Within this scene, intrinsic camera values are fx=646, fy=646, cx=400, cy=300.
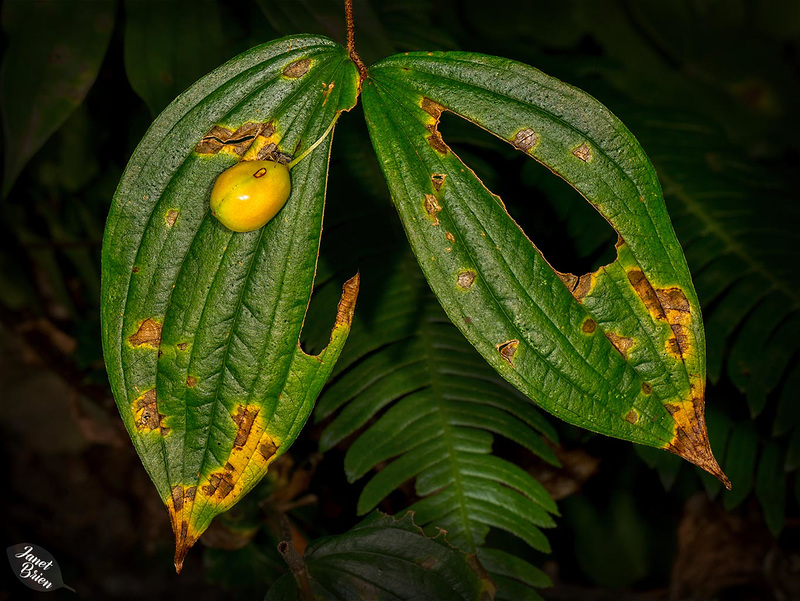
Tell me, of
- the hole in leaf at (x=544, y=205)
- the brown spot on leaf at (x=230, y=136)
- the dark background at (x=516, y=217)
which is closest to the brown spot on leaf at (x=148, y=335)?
the brown spot on leaf at (x=230, y=136)

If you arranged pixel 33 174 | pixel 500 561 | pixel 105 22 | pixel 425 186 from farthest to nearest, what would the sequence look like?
pixel 33 174, pixel 105 22, pixel 500 561, pixel 425 186

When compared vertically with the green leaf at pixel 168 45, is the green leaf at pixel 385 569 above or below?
below

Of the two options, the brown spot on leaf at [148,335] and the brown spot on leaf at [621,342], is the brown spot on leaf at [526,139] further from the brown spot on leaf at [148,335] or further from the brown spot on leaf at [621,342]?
the brown spot on leaf at [148,335]

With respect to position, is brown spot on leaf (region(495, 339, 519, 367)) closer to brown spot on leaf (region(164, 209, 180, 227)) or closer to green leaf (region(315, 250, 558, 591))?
Result: brown spot on leaf (region(164, 209, 180, 227))

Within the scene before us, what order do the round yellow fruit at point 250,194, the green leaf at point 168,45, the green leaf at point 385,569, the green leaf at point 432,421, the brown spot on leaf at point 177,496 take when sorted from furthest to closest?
1. the green leaf at point 168,45
2. the green leaf at point 432,421
3. the green leaf at point 385,569
4. the brown spot on leaf at point 177,496
5. the round yellow fruit at point 250,194

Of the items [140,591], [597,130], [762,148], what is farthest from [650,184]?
[140,591]

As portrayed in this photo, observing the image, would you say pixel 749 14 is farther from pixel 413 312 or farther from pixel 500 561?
pixel 500 561
